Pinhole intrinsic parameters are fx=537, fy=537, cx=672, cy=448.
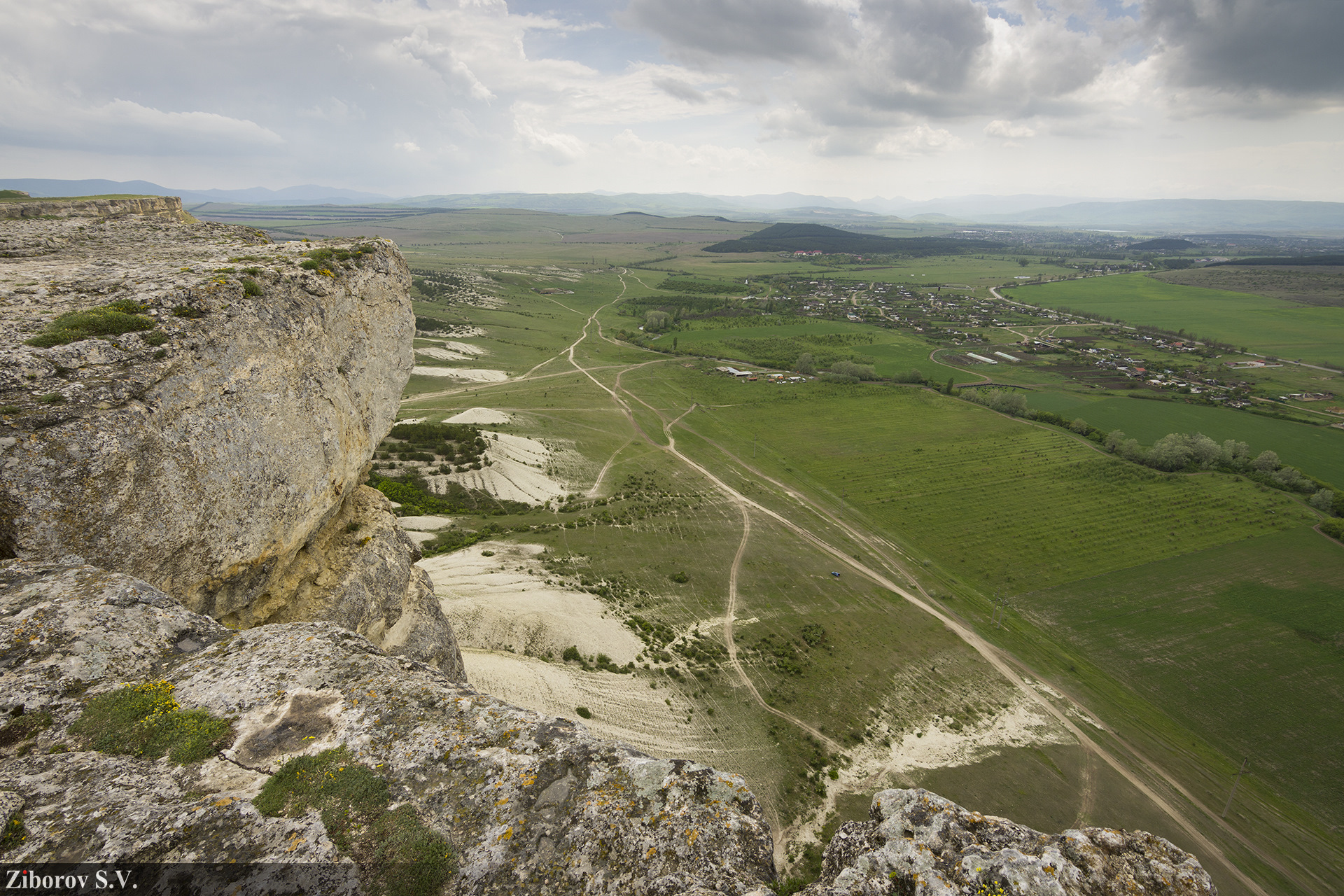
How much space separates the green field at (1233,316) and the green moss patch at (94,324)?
18275 centimetres

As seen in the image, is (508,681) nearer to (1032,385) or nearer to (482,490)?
(482,490)

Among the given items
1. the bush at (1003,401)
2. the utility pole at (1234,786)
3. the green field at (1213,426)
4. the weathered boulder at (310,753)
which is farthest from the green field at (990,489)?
the weathered boulder at (310,753)

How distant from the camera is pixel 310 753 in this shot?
8.16m

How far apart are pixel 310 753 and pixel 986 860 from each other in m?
10.4

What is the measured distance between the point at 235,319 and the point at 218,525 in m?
5.16

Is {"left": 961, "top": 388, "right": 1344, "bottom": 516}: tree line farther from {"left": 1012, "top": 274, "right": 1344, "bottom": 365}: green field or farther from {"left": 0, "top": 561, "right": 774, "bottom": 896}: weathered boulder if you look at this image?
{"left": 0, "top": 561, "right": 774, "bottom": 896}: weathered boulder

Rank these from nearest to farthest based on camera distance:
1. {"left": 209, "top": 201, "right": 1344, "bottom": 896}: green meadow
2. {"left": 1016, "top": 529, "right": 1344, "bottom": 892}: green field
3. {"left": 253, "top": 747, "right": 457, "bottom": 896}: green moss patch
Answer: {"left": 253, "top": 747, "right": 457, "bottom": 896}: green moss patch → {"left": 209, "top": 201, "right": 1344, "bottom": 896}: green meadow → {"left": 1016, "top": 529, "right": 1344, "bottom": 892}: green field

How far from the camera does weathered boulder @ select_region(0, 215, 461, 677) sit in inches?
397

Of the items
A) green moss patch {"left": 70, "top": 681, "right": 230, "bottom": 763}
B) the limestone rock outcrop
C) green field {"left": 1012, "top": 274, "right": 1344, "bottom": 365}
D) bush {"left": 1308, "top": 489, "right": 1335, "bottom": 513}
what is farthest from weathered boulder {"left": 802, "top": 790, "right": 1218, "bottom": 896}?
green field {"left": 1012, "top": 274, "right": 1344, "bottom": 365}

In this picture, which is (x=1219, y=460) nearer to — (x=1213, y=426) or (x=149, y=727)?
(x=1213, y=426)

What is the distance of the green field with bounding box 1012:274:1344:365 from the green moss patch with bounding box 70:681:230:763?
181636mm

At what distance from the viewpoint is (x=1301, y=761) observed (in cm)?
3067

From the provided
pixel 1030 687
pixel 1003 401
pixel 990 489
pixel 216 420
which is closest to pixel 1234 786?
pixel 1030 687

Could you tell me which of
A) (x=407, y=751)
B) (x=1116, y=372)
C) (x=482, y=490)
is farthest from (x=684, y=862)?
(x=1116, y=372)
